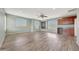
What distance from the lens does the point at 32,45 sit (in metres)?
1.84

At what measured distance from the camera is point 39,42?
6.15 feet

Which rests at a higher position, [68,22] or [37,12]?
[37,12]

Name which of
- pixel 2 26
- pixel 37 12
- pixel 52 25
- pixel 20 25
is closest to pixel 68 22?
pixel 52 25

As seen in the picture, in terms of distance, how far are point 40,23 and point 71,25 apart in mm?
669

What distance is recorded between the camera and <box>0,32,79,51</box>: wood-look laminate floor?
181cm

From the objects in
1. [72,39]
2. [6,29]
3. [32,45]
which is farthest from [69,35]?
[6,29]

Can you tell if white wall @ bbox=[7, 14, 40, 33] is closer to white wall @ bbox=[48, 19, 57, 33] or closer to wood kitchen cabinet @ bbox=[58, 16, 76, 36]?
white wall @ bbox=[48, 19, 57, 33]

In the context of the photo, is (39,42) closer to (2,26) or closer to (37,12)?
(37,12)

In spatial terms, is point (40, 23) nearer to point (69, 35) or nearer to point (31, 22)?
point (31, 22)

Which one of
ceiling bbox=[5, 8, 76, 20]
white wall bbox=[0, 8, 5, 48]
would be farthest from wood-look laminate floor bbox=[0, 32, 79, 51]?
ceiling bbox=[5, 8, 76, 20]

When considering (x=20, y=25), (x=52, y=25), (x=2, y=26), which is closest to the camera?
(x=2, y=26)

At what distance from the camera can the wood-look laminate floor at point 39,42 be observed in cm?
181

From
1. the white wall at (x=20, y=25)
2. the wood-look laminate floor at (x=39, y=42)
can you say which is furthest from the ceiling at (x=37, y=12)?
the wood-look laminate floor at (x=39, y=42)
